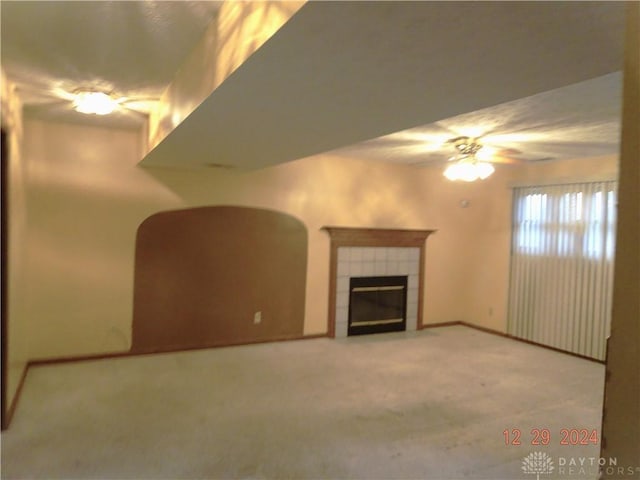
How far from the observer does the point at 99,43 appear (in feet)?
6.88

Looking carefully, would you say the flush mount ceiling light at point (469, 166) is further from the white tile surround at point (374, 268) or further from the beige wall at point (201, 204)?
the white tile surround at point (374, 268)

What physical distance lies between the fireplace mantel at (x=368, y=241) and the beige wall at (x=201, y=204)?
0.11 metres

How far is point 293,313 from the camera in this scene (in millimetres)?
5051

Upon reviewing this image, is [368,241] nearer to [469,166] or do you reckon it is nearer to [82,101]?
[469,166]

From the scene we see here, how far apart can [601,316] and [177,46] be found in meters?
5.02

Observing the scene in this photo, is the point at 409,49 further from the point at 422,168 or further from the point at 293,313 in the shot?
the point at 422,168

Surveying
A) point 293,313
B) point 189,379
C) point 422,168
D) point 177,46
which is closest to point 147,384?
point 189,379

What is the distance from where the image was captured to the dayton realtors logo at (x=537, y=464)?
2434mm

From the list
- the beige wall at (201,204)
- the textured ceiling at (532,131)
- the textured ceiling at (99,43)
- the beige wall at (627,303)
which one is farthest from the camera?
the beige wall at (201,204)

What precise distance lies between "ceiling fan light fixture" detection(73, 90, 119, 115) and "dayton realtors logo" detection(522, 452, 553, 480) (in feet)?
12.2

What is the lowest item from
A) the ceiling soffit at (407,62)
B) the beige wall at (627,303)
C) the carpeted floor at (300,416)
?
the carpeted floor at (300,416)

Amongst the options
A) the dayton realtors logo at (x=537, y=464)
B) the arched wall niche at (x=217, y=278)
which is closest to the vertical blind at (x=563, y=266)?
the dayton realtors logo at (x=537, y=464)

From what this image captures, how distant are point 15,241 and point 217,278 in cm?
202

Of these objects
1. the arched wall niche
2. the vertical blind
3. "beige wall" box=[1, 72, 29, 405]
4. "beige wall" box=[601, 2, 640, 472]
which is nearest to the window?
the vertical blind
